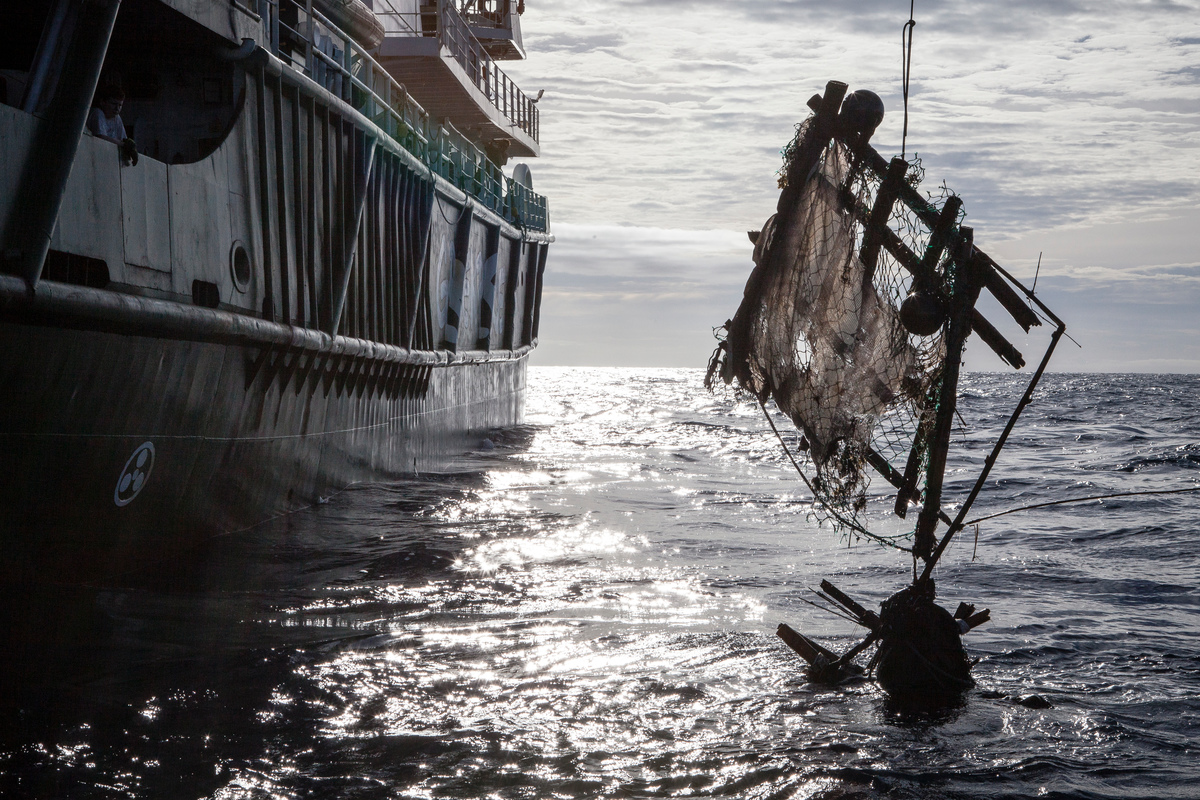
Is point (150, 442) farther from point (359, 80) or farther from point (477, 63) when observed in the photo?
point (477, 63)

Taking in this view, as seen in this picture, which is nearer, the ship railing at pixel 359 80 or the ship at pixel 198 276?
the ship at pixel 198 276

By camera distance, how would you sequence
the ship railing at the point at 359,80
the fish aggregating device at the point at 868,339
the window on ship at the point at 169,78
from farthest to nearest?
1. the ship railing at the point at 359,80
2. the window on ship at the point at 169,78
3. the fish aggregating device at the point at 868,339

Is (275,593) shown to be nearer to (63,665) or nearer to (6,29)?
(63,665)

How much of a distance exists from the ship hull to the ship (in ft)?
0.07

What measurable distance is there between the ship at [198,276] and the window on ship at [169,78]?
0.02 metres

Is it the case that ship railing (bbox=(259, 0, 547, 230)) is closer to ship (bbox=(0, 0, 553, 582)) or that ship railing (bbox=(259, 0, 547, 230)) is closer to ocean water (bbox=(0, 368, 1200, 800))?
ship (bbox=(0, 0, 553, 582))

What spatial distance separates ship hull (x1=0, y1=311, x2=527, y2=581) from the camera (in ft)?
19.6

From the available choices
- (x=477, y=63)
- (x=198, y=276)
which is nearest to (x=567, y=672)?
(x=198, y=276)

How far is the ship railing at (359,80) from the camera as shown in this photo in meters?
10.7

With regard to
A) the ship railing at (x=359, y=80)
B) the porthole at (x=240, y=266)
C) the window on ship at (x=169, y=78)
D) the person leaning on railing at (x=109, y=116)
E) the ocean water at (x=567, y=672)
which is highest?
the ship railing at (x=359, y=80)

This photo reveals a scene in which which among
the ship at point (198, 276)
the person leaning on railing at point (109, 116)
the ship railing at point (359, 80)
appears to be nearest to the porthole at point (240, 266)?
the ship at point (198, 276)

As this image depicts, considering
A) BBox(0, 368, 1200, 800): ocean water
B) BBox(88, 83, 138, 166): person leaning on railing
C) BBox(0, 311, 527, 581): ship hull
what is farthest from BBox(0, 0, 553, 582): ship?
BBox(0, 368, 1200, 800): ocean water

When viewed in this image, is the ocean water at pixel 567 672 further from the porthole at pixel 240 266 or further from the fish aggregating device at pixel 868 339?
the porthole at pixel 240 266

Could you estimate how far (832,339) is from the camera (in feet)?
18.9
